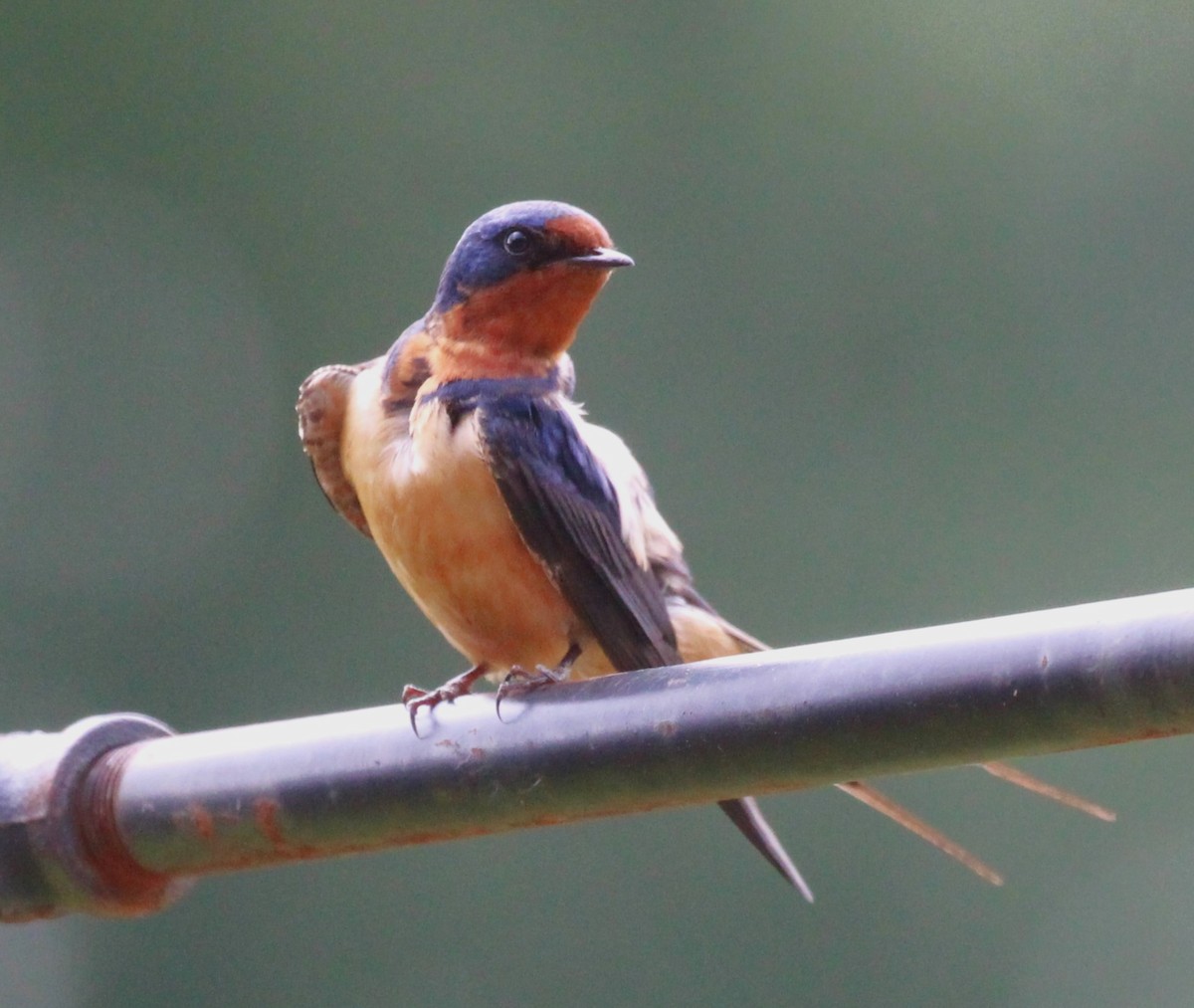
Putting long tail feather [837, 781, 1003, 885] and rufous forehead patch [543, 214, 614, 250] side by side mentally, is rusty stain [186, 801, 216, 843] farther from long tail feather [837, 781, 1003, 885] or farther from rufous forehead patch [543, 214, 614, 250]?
rufous forehead patch [543, 214, 614, 250]

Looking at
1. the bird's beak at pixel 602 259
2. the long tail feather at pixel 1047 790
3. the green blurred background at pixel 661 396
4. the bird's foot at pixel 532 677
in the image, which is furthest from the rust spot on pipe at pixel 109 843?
the green blurred background at pixel 661 396

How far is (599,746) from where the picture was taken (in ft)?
4.42

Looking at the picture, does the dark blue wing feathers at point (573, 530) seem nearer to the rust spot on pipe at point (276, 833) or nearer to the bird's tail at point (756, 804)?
the bird's tail at point (756, 804)

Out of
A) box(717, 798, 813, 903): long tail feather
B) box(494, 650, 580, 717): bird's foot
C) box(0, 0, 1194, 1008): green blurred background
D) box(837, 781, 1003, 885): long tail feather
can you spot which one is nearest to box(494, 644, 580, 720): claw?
box(494, 650, 580, 717): bird's foot

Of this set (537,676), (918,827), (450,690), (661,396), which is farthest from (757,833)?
(661,396)

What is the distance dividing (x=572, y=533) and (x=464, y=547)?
0.13 meters

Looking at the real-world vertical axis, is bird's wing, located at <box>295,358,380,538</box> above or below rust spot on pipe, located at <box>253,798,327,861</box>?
above

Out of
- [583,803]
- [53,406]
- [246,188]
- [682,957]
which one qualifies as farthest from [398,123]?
[583,803]

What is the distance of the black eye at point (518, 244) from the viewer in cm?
252

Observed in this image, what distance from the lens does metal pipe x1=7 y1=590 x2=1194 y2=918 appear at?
3.75 feet

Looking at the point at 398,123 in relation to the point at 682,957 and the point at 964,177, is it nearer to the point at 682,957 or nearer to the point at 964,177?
the point at 964,177

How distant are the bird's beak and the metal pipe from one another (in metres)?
0.99

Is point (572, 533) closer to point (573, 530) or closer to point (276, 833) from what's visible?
point (573, 530)

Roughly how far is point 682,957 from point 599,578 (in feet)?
16.3
